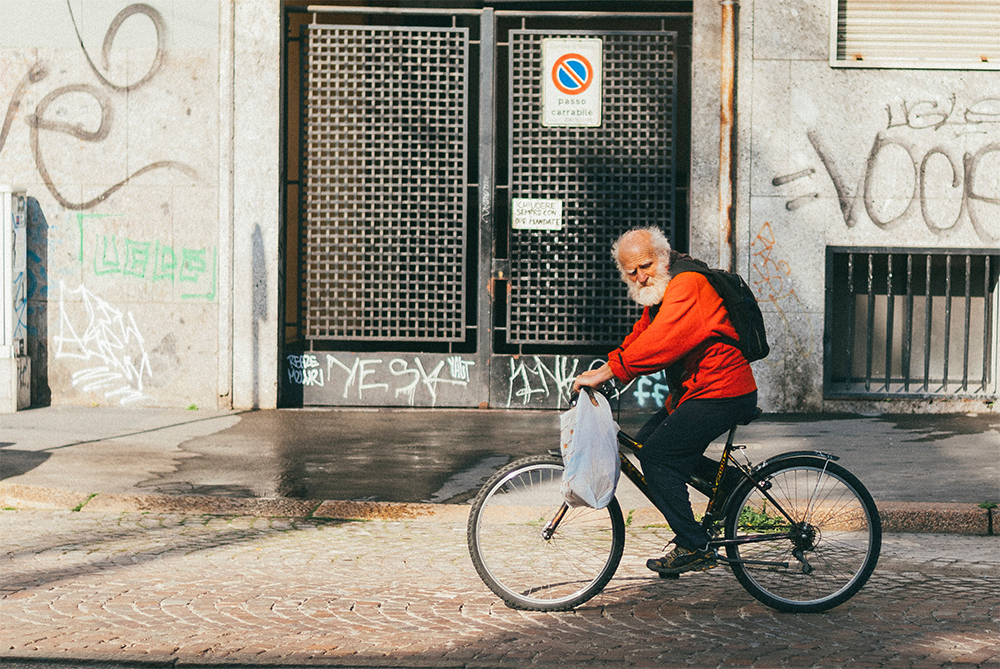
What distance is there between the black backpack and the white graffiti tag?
24.4 ft

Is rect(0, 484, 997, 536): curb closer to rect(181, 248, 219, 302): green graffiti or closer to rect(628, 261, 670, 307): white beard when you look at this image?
rect(628, 261, 670, 307): white beard

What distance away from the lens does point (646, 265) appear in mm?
5082

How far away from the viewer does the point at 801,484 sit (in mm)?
5066

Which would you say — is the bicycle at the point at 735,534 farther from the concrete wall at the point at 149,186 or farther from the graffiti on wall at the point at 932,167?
the concrete wall at the point at 149,186

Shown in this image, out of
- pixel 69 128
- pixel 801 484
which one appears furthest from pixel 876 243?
pixel 69 128

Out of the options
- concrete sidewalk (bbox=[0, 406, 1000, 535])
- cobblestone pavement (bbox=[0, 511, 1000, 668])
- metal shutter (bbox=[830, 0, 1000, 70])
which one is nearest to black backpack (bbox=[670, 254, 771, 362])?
cobblestone pavement (bbox=[0, 511, 1000, 668])

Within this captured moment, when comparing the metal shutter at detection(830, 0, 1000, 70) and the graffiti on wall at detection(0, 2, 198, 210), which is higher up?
the metal shutter at detection(830, 0, 1000, 70)

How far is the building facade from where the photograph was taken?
425 inches

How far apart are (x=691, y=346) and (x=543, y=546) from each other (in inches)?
43.4

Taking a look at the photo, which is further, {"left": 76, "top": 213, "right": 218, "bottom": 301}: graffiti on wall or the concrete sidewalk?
{"left": 76, "top": 213, "right": 218, "bottom": 301}: graffiti on wall

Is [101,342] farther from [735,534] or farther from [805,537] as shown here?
[805,537]

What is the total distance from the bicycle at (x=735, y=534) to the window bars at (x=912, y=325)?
6.18 metres

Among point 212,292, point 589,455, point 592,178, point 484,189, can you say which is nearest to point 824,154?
point 592,178

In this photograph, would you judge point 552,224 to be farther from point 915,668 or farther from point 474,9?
point 915,668
